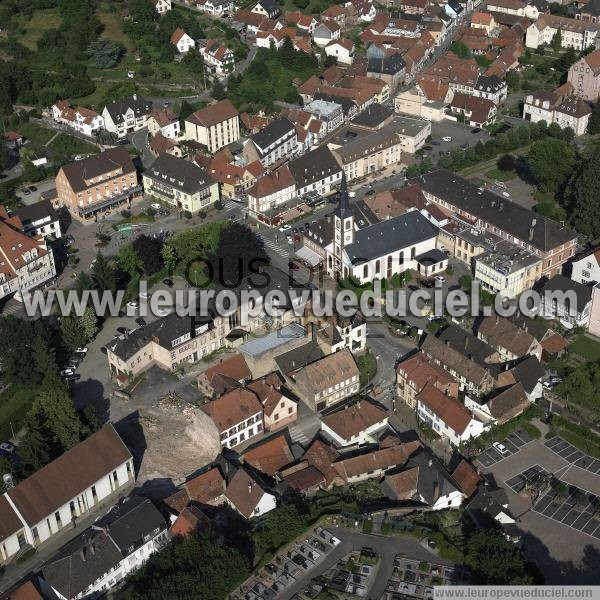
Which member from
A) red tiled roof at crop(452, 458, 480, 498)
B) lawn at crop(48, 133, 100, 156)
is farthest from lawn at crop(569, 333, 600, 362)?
lawn at crop(48, 133, 100, 156)

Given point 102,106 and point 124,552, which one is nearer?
point 124,552

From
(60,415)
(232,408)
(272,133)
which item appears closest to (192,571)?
(232,408)

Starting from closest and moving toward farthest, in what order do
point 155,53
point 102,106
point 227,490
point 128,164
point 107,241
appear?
point 227,490, point 107,241, point 128,164, point 102,106, point 155,53

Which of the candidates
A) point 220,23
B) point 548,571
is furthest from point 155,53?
point 548,571

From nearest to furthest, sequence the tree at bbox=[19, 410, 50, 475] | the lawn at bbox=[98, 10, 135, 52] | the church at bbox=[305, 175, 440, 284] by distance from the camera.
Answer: the tree at bbox=[19, 410, 50, 475] < the church at bbox=[305, 175, 440, 284] < the lawn at bbox=[98, 10, 135, 52]

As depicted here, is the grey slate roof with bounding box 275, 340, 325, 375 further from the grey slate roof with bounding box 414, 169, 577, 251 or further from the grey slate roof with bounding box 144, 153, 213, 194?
A: the grey slate roof with bounding box 144, 153, 213, 194

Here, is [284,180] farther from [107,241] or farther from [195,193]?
[107,241]
